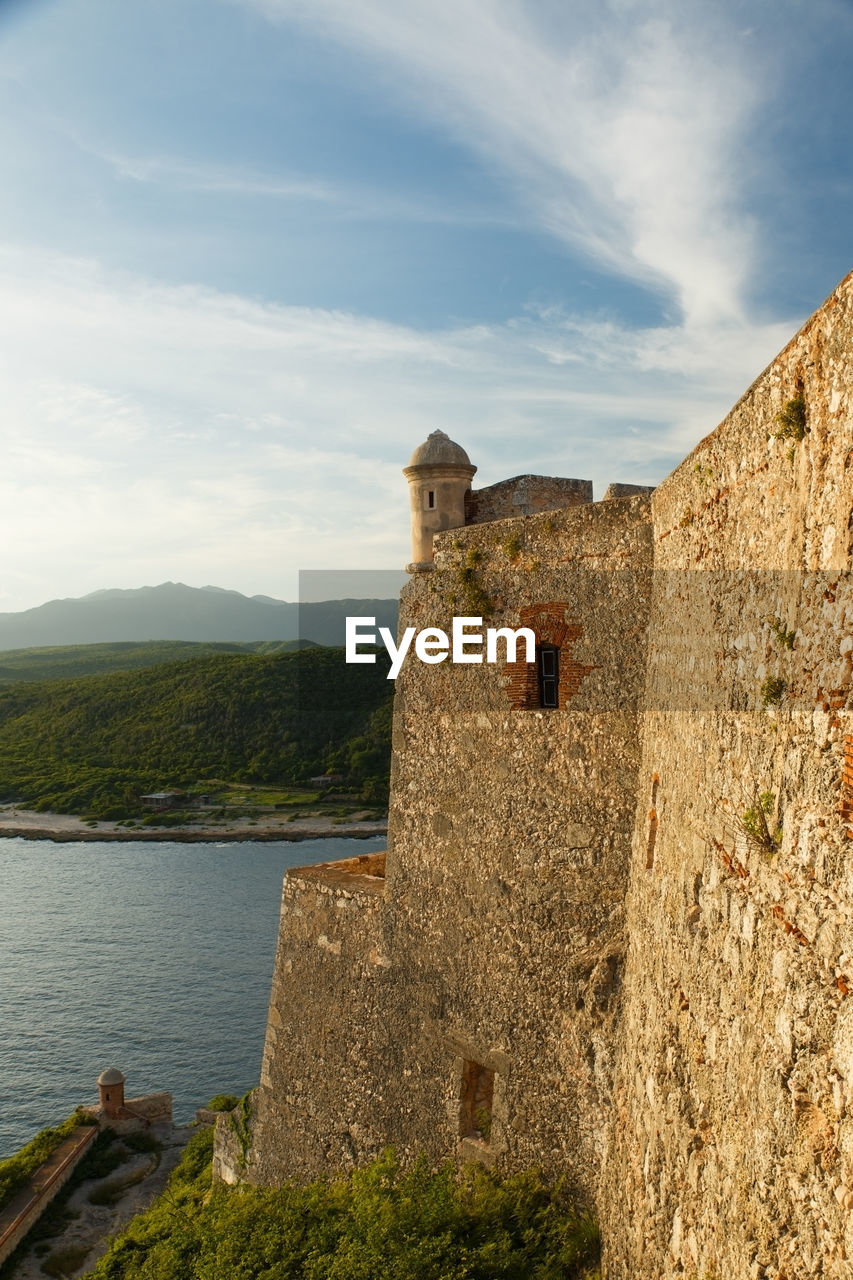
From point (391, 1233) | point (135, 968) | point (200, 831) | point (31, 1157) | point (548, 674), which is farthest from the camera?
point (200, 831)

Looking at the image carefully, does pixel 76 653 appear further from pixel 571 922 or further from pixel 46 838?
pixel 571 922

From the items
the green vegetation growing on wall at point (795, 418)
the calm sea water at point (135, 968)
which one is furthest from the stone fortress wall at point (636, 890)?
the calm sea water at point (135, 968)

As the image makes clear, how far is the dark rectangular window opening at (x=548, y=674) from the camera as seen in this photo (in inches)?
286

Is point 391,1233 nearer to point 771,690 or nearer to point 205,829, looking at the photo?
point 771,690

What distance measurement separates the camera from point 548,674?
7.35 meters

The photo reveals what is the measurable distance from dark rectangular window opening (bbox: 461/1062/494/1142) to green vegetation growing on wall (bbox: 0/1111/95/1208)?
1939 centimetres

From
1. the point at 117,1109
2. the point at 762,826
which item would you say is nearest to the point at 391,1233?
the point at 762,826

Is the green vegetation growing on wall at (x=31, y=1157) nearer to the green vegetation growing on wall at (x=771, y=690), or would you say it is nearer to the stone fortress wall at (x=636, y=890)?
the stone fortress wall at (x=636, y=890)

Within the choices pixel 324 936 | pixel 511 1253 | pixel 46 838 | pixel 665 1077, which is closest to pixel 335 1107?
pixel 324 936

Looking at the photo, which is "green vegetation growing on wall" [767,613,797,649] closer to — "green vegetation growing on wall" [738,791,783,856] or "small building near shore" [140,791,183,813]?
"green vegetation growing on wall" [738,791,783,856]

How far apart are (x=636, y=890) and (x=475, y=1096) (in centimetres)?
274

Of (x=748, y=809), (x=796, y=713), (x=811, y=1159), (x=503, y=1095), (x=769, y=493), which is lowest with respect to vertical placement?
(x=503, y=1095)

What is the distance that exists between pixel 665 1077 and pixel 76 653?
184 metres

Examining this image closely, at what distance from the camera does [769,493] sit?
13.1 feet
